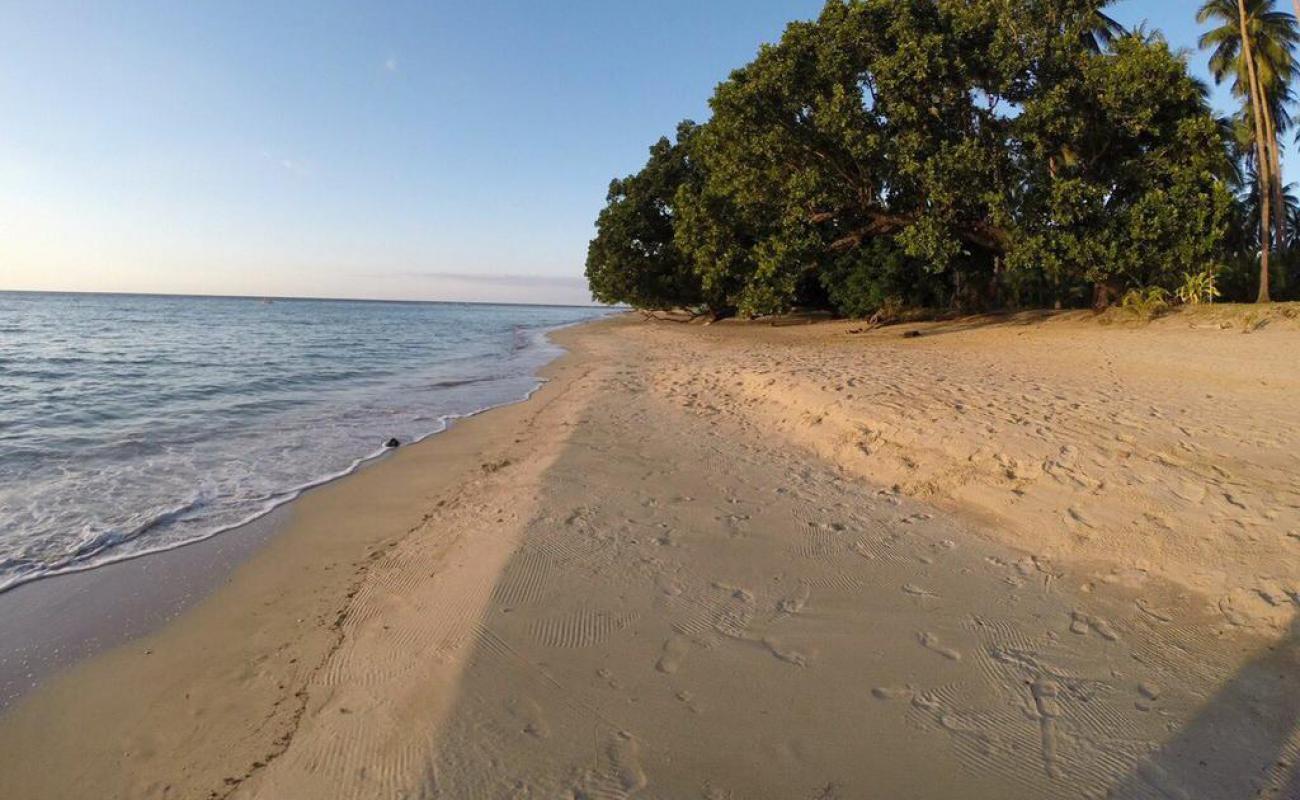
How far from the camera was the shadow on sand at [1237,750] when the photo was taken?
7.91 ft

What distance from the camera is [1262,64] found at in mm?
22938

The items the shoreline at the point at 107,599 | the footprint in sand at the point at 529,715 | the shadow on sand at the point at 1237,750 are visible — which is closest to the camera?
the shadow on sand at the point at 1237,750

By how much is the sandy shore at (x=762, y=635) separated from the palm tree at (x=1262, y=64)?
1990cm

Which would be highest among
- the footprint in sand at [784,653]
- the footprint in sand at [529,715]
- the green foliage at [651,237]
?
the green foliage at [651,237]

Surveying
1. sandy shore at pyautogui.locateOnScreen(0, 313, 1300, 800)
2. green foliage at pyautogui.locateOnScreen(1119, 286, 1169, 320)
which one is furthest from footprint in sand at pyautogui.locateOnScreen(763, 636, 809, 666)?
green foliage at pyautogui.locateOnScreen(1119, 286, 1169, 320)

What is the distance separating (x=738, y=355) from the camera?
17062mm

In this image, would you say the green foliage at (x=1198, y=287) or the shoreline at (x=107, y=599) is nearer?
the shoreline at (x=107, y=599)

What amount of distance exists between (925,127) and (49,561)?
19.3m

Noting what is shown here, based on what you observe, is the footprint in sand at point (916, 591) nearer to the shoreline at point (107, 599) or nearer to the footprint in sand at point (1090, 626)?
the footprint in sand at point (1090, 626)

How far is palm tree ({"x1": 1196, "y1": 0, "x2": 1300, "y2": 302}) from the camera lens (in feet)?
65.5

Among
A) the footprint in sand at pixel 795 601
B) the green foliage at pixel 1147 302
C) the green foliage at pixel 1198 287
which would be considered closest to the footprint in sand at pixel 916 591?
the footprint in sand at pixel 795 601

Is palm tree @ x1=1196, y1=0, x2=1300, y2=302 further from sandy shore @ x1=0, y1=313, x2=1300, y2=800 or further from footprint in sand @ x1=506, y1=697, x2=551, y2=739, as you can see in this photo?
footprint in sand @ x1=506, y1=697, x2=551, y2=739

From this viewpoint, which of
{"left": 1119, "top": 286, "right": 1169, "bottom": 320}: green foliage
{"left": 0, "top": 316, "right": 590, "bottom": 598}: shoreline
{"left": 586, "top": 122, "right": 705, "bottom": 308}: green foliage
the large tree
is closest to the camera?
{"left": 0, "top": 316, "right": 590, "bottom": 598}: shoreline

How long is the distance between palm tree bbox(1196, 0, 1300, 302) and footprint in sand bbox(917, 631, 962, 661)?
22926mm
